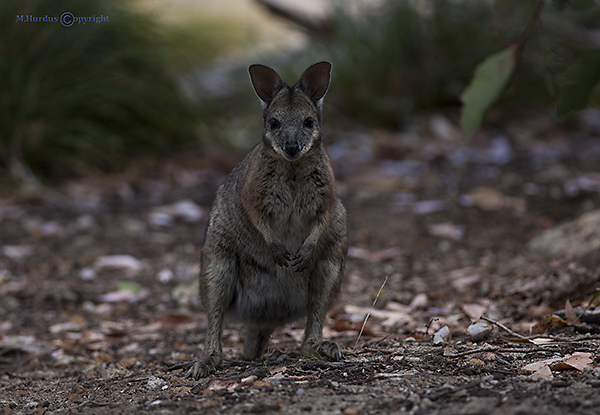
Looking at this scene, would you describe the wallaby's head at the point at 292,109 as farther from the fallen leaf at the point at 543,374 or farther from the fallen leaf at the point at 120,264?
the fallen leaf at the point at 120,264

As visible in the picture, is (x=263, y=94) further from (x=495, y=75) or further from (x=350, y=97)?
(x=350, y=97)

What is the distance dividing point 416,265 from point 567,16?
518cm

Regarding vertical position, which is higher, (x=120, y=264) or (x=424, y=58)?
(x=424, y=58)

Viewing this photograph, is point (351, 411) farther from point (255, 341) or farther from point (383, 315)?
point (383, 315)

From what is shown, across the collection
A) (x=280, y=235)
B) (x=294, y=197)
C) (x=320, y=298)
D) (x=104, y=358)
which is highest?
(x=294, y=197)

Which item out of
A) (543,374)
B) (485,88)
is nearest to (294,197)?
(485,88)

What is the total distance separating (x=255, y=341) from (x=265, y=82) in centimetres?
138

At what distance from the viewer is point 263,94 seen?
340cm

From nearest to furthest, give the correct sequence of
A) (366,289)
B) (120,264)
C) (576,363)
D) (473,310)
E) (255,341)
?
(576,363)
(255,341)
(473,310)
(366,289)
(120,264)

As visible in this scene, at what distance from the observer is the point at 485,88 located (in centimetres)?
311

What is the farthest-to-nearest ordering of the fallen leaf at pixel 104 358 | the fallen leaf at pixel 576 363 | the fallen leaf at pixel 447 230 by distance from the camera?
the fallen leaf at pixel 447 230 → the fallen leaf at pixel 104 358 → the fallen leaf at pixel 576 363

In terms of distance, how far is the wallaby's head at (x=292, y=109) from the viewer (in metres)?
3.13

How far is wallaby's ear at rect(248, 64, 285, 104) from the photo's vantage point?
333 centimetres

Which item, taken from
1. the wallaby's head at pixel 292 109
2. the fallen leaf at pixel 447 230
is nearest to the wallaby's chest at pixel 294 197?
the wallaby's head at pixel 292 109
